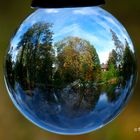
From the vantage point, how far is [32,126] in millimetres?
3545

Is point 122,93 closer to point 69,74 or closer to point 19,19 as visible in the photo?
point 69,74

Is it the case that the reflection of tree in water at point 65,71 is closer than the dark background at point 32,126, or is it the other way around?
the reflection of tree in water at point 65,71

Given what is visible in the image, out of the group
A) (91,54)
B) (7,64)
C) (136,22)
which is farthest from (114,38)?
(136,22)

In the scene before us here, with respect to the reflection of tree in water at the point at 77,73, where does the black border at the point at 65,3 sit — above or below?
above

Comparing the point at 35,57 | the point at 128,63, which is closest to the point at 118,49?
the point at 128,63

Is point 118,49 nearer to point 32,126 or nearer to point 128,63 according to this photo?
point 128,63

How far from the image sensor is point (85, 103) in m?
1.27

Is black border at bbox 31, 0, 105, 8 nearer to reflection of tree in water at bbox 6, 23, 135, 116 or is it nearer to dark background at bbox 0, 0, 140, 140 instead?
reflection of tree in water at bbox 6, 23, 135, 116

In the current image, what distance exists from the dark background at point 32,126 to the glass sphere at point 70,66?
195 cm

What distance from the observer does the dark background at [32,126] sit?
3.28 meters

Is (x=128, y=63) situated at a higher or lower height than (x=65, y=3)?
lower

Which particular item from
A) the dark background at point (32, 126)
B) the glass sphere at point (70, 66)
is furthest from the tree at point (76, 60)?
the dark background at point (32, 126)

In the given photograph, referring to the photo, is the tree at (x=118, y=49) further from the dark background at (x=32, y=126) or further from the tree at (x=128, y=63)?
the dark background at (x=32, y=126)

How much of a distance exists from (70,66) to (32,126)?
2.35 metres
